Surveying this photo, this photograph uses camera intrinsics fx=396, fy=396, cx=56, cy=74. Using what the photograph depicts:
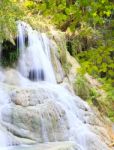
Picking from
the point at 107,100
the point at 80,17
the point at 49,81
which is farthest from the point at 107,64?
the point at 107,100

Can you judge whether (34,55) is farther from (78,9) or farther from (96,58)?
(78,9)

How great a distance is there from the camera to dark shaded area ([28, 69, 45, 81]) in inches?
418

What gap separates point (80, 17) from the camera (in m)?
3.52

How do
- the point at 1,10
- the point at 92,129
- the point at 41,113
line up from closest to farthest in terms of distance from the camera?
the point at 1,10 < the point at 41,113 < the point at 92,129

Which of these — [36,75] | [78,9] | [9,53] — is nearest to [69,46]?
[36,75]

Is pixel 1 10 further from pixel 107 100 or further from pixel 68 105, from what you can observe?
pixel 107 100

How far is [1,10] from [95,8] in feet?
11.0

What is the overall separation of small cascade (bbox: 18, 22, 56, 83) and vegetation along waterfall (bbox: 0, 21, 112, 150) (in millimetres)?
262

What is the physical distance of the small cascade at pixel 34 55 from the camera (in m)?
10.7

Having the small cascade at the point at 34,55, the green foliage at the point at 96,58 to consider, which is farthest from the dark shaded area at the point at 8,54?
the green foliage at the point at 96,58

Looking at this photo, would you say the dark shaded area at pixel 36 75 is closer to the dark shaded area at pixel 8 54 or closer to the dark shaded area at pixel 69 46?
the dark shaded area at pixel 8 54

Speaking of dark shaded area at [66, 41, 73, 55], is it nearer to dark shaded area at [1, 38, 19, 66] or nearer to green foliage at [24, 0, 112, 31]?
dark shaded area at [1, 38, 19, 66]

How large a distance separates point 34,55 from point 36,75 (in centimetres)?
83

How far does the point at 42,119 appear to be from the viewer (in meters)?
7.44
